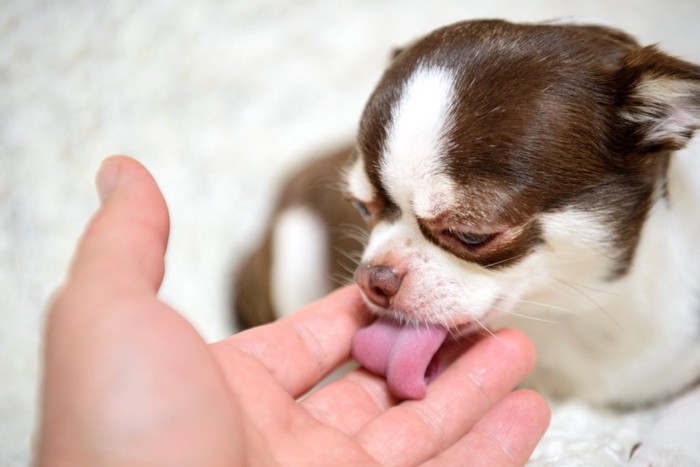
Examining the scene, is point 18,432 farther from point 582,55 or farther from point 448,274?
point 582,55

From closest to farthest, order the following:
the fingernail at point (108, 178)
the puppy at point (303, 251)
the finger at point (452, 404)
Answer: the fingernail at point (108, 178)
the finger at point (452, 404)
the puppy at point (303, 251)

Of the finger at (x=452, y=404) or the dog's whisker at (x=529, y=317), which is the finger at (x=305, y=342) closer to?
the finger at (x=452, y=404)

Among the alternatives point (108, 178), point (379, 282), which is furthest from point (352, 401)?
point (108, 178)

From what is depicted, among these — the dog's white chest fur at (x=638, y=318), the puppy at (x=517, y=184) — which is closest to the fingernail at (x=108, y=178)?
the puppy at (x=517, y=184)

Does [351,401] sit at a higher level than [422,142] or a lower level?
lower

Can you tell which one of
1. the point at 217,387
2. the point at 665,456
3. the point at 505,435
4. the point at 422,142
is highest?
the point at 422,142

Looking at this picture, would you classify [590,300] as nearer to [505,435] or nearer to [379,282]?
[505,435]
